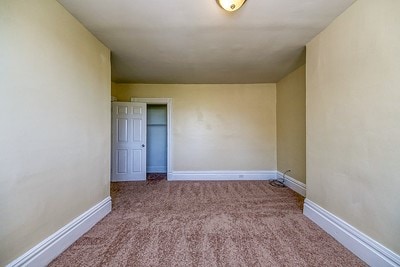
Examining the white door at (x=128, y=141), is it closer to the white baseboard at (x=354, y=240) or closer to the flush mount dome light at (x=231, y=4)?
the flush mount dome light at (x=231, y=4)

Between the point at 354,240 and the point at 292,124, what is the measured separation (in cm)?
257

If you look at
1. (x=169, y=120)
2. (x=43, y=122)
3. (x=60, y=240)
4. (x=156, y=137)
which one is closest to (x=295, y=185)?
(x=169, y=120)

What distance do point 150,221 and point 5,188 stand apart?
1639 mm

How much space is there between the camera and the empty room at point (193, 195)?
1554 mm

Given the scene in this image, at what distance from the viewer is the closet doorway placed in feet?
20.0

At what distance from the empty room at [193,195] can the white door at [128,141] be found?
4.01 ft

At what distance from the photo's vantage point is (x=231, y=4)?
6.02 ft

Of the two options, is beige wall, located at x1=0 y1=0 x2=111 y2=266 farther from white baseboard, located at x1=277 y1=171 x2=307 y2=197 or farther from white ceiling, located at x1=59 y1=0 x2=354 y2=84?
white baseboard, located at x1=277 y1=171 x2=307 y2=197

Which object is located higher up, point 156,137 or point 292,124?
point 292,124

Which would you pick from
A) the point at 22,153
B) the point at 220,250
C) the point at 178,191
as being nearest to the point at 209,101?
the point at 178,191

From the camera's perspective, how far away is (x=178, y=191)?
403 cm

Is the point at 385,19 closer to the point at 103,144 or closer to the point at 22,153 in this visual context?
the point at 22,153

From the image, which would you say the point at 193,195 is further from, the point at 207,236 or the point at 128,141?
the point at 128,141

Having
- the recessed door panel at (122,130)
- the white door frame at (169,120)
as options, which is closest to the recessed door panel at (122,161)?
the recessed door panel at (122,130)
